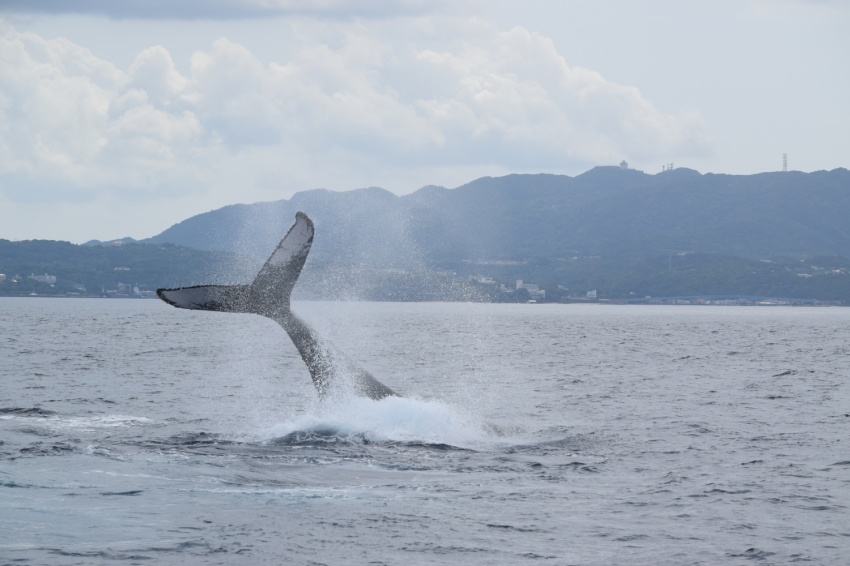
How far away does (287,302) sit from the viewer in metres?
22.2

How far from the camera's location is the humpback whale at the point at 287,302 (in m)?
20.2

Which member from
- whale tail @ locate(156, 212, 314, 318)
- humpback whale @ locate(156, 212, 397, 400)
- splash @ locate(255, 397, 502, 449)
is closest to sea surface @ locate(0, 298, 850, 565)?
splash @ locate(255, 397, 502, 449)

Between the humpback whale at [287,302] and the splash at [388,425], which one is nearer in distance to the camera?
the humpback whale at [287,302]

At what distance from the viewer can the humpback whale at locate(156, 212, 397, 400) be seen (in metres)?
20.2

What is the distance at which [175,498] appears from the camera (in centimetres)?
1628

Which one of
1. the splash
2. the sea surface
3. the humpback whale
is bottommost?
the sea surface

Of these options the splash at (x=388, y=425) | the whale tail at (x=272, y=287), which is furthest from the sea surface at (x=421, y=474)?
the whale tail at (x=272, y=287)

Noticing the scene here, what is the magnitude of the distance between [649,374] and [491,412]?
18.3 m

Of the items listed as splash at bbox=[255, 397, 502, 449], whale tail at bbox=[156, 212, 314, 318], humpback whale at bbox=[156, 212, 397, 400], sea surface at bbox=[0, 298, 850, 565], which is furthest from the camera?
splash at bbox=[255, 397, 502, 449]

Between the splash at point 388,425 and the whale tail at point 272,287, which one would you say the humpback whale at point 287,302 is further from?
the splash at point 388,425

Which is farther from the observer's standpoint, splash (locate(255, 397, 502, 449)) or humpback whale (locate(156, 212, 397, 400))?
splash (locate(255, 397, 502, 449))

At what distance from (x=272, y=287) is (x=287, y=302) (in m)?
0.68

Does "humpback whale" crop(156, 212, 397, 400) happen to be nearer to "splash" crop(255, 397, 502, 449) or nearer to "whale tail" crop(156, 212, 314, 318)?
"whale tail" crop(156, 212, 314, 318)

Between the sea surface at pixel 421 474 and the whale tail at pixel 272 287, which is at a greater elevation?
the whale tail at pixel 272 287
